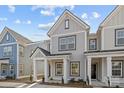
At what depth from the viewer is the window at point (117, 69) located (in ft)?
48.1

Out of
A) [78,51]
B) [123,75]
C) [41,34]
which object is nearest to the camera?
[123,75]

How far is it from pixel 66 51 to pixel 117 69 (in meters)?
4.47

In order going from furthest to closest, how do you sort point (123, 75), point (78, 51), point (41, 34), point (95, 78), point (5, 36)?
1. point (5, 36)
2. point (41, 34)
3. point (95, 78)
4. point (78, 51)
5. point (123, 75)

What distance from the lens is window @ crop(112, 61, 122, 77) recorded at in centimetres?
1466

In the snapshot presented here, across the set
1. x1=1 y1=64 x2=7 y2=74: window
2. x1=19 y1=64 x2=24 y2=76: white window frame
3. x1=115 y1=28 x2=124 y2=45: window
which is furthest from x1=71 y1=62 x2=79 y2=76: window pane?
x1=1 y1=64 x2=7 y2=74: window

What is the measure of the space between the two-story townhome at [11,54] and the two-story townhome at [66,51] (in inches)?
169

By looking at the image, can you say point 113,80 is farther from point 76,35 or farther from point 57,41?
point 57,41

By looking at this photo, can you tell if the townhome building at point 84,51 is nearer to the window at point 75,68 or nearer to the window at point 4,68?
the window at point 75,68

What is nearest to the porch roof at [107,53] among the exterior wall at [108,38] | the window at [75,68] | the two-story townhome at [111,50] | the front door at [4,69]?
the two-story townhome at [111,50]

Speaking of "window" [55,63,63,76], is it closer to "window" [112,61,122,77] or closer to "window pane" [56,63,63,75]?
"window pane" [56,63,63,75]

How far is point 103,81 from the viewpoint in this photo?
15086 millimetres

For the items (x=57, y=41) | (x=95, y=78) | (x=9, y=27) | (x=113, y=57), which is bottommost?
(x=95, y=78)

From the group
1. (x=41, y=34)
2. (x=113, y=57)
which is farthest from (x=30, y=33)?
(x=113, y=57)

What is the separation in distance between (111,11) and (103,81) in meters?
5.45
